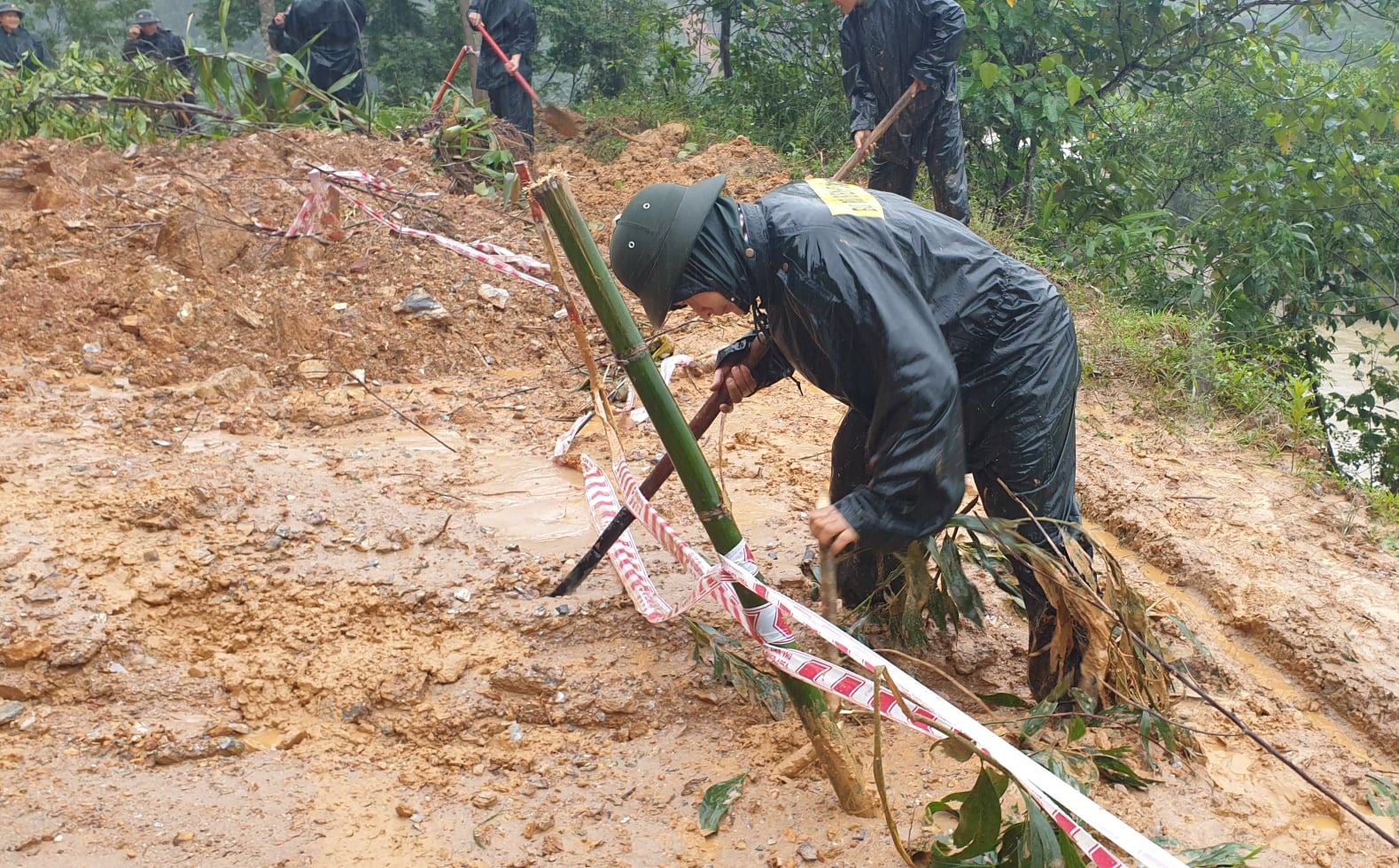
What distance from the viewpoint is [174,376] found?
15.7 feet

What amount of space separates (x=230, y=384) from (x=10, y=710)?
2231 millimetres

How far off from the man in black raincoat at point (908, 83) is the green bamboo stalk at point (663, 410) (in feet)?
13.7

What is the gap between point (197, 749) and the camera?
2.62 metres

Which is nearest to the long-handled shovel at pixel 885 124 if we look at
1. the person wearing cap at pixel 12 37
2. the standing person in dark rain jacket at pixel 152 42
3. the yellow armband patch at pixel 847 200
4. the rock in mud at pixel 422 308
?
the rock in mud at pixel 422 308

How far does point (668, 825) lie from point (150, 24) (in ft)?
32.0

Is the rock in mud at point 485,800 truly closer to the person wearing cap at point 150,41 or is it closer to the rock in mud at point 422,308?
the rock in mud at point 422,308

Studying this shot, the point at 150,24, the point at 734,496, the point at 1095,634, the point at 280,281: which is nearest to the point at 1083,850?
the point at 1095,634

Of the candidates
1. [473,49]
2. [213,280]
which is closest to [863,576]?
[213,280]

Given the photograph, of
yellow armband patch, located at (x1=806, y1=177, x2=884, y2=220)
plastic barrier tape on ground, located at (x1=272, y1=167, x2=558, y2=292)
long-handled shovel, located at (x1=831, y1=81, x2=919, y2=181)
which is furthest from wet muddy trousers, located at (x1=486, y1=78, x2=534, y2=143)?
yellow armband patch, located at (x1=806, y1=177, x2=884, y2=220)

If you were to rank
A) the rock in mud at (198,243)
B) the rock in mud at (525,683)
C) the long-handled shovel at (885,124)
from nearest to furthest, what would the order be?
the rock in mud at (525,683) < the rock in mud at (198,243) < the long-handled shovel at (885,124)

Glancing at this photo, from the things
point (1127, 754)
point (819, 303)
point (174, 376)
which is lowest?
point (174, 376)

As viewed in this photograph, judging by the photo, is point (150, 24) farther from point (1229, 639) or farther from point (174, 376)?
point (1229, 639)

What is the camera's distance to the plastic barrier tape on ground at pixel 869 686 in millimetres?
1810

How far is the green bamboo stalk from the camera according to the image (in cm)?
210
